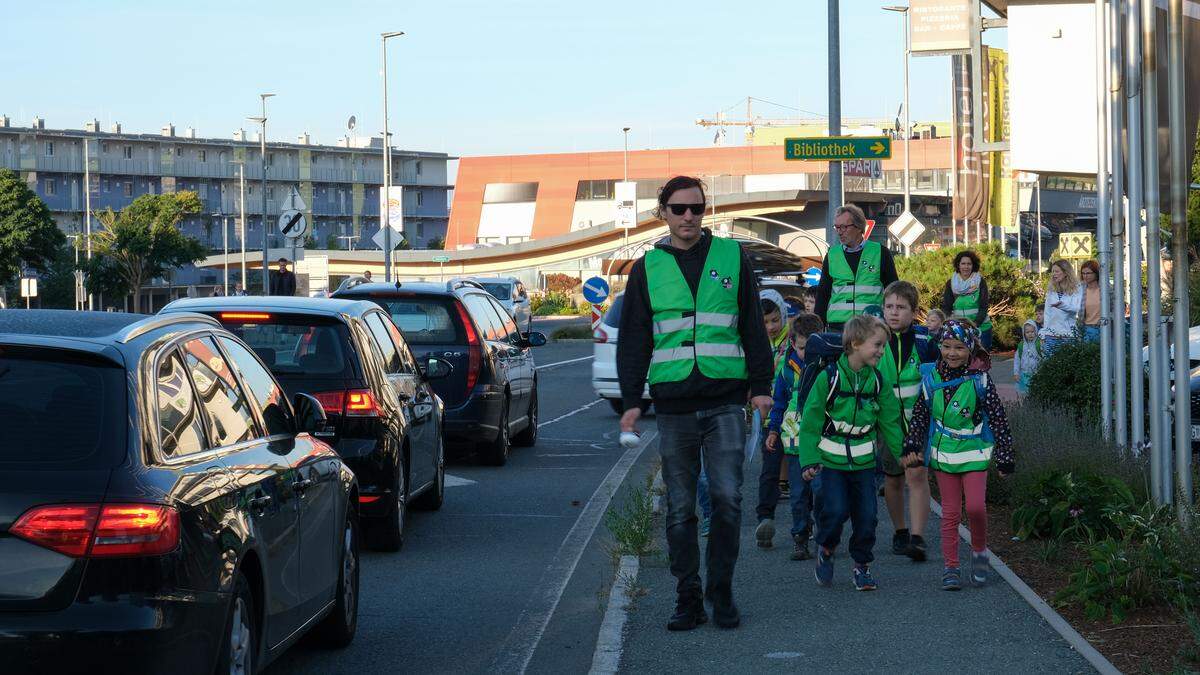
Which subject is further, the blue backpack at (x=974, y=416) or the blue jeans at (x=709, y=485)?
the blue backpack at (x=974, y=416)

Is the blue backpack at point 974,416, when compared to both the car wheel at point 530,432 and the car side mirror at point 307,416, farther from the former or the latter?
the car wheel at point 530,432

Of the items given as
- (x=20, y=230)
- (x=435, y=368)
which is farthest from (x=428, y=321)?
(x=20, y=230)

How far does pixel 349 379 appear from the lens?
9742 millimetres

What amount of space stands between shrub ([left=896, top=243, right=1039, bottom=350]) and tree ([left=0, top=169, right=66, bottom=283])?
5740cm

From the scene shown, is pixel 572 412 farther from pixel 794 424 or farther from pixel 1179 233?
pixel 1179 233

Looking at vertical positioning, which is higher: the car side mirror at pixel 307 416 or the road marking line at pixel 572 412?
the car side mirror at pixel 307 416

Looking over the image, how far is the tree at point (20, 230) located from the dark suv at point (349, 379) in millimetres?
72632

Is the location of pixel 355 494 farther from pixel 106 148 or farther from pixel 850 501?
pixel 106 148

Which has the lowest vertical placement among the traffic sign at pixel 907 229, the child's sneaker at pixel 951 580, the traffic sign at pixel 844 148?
the child's sneaker at pixel 951 580

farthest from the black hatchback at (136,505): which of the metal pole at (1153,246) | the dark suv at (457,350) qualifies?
the dark suv at (457,350)

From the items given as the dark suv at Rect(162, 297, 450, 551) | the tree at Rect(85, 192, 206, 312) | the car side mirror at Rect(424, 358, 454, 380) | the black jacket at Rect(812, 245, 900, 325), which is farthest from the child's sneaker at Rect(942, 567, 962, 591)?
the tree at Rect(85, 192, 206, 312)

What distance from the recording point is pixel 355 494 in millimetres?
7391

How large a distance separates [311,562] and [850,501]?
9.64ft

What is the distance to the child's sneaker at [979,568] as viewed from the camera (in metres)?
7.84
